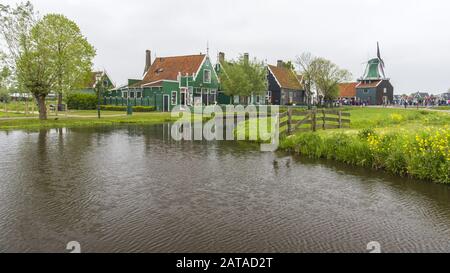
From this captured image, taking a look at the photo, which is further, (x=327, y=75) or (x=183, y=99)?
(x=327, y=75)

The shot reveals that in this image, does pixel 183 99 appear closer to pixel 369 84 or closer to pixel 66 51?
pixel 66 51

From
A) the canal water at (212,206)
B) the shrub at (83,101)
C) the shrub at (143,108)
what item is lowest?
the canal water at (212,206)

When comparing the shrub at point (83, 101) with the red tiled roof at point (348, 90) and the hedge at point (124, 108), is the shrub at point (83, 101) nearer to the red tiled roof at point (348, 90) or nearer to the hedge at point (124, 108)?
the hedge at point (124, 108)

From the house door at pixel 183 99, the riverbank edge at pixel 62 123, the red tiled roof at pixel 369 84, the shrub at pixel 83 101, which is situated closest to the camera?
the riverbank edge at pixel 62 123

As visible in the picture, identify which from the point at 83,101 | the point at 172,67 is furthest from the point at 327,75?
the point at 83,101

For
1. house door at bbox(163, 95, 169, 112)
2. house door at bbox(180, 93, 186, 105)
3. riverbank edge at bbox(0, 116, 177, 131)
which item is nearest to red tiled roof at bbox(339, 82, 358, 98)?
house door at bbox(180, 93, 186, 105)

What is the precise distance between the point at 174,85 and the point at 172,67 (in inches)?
235

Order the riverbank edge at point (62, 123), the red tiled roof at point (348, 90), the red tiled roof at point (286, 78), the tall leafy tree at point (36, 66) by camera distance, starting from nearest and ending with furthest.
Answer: the riverbank edge at point (62, 123)
the tall leafy tree at point (36, 66)
the red tiled roof at point (286, 78)
the red tiled roof at point (348, 90)

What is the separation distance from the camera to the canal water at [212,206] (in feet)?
23.1

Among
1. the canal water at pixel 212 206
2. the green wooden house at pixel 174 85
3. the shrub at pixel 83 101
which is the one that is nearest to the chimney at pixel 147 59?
the green wooden house at pixel 174 85

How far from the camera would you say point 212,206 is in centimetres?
919
